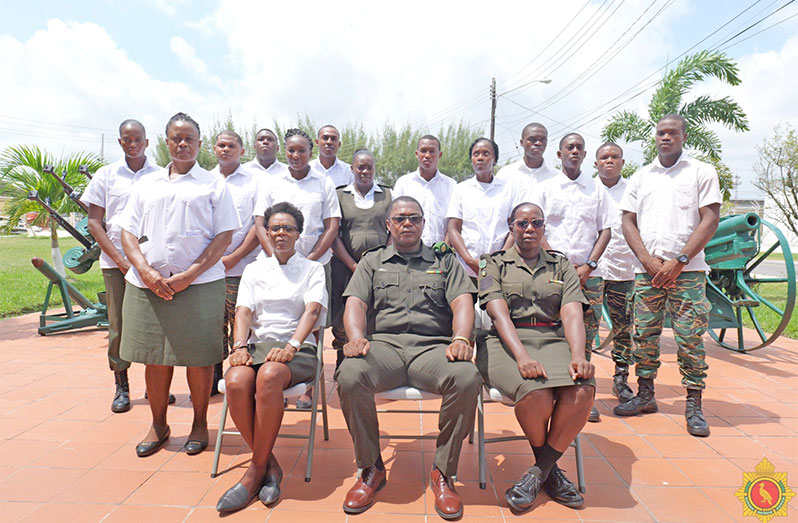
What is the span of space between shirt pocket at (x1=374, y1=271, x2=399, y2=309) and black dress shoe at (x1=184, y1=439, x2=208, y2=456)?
4.89 ft

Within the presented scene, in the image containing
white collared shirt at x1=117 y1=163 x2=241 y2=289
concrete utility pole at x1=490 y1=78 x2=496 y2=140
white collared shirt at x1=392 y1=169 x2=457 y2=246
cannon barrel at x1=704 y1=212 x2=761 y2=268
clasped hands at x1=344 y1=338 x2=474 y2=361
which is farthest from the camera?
concrete utility pole at x1=490 y1=78 x2=496 y2=140

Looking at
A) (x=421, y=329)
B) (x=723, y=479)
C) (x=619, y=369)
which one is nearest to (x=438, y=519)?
(x=421, y=329)

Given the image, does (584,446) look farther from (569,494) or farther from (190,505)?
(190,505)

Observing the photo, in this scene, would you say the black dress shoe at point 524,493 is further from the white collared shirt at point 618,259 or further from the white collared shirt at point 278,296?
the white collared shirt at point 618,259

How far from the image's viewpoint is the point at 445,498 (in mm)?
2631

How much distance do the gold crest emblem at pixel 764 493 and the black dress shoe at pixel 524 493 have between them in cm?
112

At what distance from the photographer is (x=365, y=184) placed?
169 inches

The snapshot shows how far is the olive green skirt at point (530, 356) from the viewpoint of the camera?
2.77 metres

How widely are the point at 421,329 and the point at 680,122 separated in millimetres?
2603

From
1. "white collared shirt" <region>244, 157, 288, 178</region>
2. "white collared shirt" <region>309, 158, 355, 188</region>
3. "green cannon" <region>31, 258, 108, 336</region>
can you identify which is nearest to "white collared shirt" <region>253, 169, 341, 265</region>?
"white collared shirt" <region>244, 157, 288, 178</region>

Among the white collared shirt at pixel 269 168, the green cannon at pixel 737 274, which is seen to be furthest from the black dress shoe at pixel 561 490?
the white collared shirt at pixel 269 168

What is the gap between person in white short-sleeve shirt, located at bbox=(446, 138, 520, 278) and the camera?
405 cm

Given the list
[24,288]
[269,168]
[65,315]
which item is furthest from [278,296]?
[24,288]

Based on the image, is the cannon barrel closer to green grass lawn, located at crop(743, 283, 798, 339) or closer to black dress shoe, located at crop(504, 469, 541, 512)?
green grass lawn, located at crop(743, 283, 798, 339)
